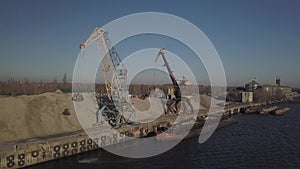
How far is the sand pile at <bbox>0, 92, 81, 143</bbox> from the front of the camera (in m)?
18.3

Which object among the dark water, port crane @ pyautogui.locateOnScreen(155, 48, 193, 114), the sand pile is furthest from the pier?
port crane @ pyautogui.locateOnScreen(155, 48, 193, 114)

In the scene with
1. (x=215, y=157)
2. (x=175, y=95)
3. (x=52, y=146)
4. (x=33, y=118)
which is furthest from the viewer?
(x=175, y=95)

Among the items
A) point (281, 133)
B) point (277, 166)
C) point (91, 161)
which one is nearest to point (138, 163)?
point (91, 161)

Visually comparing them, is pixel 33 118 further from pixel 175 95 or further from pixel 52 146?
pixel 175 95

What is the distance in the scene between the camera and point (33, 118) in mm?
20312

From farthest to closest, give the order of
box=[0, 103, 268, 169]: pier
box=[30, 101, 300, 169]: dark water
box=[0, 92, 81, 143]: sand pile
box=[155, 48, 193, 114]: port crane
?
1. box=[155, 48, 193, 114]: port crane
2. box=[0, 92, 81, 143]: sand pile
3. box=[30, 101, 300, 169]: dark water
4. box=[0, 103, 268, 169]: pier

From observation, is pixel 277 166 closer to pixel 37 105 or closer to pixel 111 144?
pixel 111 144

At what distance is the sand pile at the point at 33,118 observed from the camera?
60.1ft

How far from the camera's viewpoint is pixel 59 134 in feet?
63.0

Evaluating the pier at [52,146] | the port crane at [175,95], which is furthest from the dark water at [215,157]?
the port crane at [175,95]

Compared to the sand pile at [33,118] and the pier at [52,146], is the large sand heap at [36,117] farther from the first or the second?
the pier at [52,146]

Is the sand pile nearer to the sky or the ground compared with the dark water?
nearer to the sky

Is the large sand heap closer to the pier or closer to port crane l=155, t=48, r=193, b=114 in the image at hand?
the pier

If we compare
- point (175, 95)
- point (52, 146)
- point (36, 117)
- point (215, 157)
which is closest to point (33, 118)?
point (36, 117)
